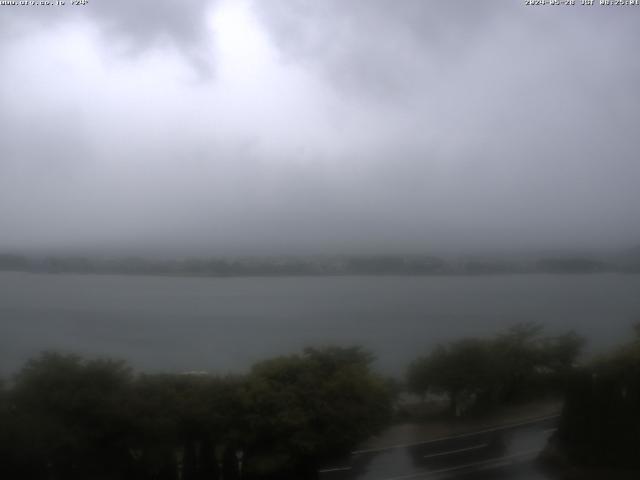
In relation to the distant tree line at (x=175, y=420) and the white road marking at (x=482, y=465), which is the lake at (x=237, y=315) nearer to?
the distant tree line at (x=175, y=420)

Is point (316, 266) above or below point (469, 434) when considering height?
above

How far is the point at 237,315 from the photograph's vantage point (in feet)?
14.4

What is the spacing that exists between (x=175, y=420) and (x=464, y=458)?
2.00 metres

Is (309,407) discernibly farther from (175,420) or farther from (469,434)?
(469,434)

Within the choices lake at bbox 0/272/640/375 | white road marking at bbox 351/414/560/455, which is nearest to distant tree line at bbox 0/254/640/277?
lake at bbox 0/272/640/375

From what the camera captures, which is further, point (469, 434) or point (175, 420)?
point (469, 434)

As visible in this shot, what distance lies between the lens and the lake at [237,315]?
425 centimetres

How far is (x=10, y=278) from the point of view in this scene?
4.38 m

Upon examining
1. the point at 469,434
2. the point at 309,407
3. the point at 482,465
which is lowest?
the point at 482,465

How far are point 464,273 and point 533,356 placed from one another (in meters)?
0.78

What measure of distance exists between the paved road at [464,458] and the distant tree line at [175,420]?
20cm

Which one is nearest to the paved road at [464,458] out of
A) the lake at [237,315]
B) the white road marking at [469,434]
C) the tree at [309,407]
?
the white road marking at [469,434]

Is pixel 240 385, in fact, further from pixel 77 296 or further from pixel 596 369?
pixel 596 369

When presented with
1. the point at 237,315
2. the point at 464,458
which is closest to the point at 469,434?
the point at 464,458
